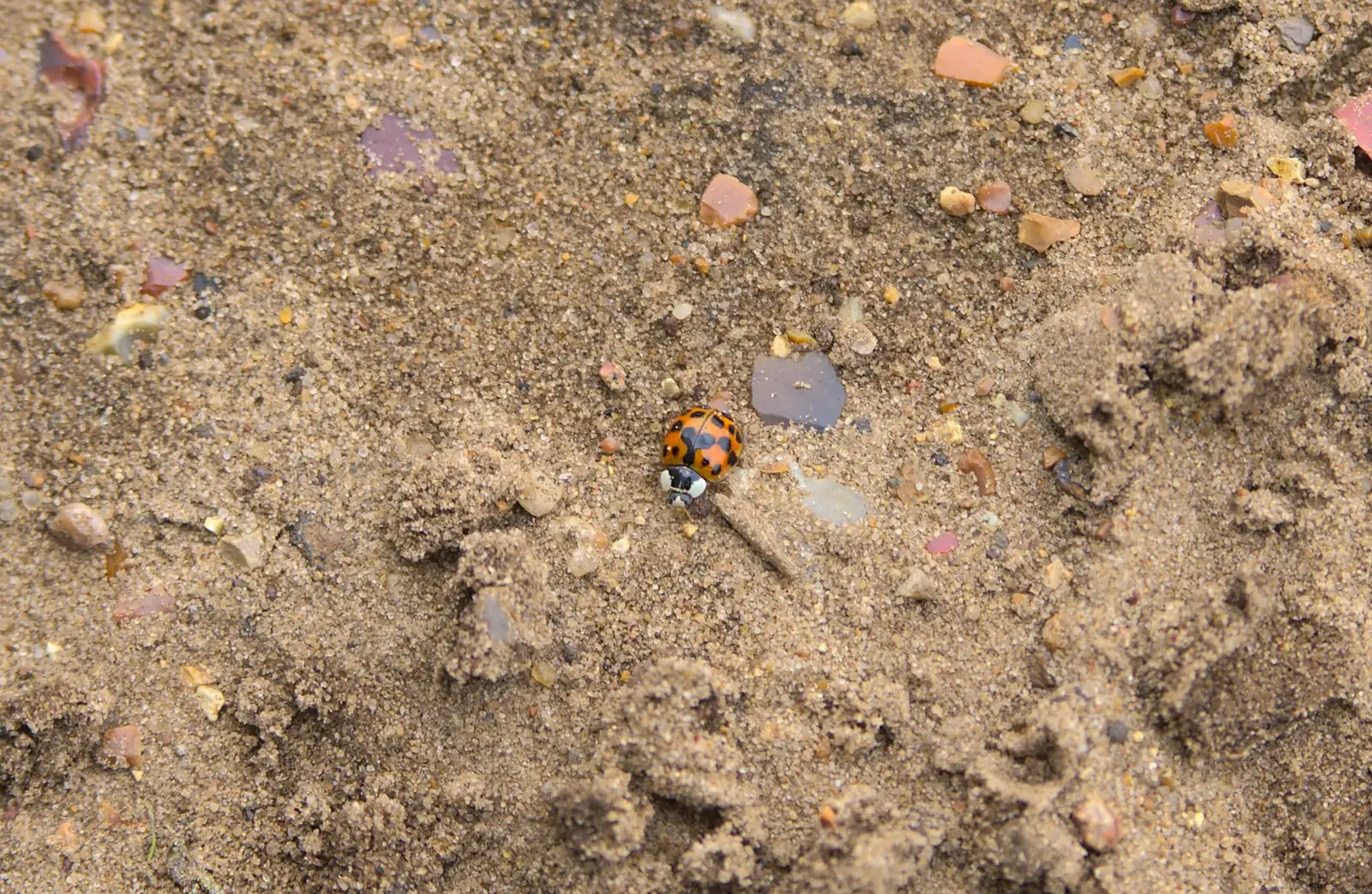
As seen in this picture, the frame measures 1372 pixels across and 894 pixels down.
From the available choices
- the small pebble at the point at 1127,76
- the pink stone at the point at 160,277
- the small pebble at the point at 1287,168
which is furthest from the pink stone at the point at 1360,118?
the pink stone at the point at 160,277

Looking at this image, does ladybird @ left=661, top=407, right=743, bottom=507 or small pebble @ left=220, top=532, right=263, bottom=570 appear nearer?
ladybird @ left=661, top=407, right=743, bottom=507

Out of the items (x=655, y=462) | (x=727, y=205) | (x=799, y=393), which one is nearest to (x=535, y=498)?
(x=655, y=462)

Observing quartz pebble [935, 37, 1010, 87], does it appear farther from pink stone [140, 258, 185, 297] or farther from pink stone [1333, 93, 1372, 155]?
pink stone [140, 258, 185, 297]

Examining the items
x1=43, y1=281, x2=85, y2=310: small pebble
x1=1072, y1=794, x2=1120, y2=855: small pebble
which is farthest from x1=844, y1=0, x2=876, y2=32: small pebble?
x1=43, y1=281, x2=85, y2=310: small pebble

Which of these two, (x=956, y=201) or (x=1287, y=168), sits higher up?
(x=1287, y=168)

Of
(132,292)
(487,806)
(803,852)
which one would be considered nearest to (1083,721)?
(803,852)

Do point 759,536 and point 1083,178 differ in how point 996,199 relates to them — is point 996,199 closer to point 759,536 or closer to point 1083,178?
point 1083,178
